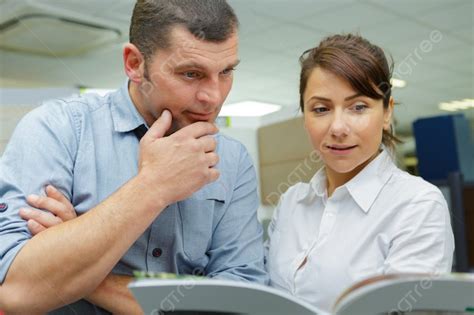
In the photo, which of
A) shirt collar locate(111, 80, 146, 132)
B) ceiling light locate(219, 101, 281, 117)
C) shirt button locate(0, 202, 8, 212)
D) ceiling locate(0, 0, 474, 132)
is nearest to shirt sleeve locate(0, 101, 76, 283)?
shirt button locate(0, 202, 8, 212)

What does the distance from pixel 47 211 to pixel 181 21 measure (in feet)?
1.62

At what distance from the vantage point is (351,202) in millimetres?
1246

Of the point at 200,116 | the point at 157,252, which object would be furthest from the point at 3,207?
the point at 200,116

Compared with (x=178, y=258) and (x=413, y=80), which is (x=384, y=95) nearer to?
(x=178, y=258)

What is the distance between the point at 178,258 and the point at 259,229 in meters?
0.24

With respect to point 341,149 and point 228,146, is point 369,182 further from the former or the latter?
point 228,146

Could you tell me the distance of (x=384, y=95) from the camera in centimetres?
125

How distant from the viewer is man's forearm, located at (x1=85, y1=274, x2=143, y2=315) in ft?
3.38

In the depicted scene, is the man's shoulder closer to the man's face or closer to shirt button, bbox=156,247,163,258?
the man's face

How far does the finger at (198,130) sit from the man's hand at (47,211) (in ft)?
0.90

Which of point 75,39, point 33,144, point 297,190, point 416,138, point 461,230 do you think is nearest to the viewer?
point 33,144

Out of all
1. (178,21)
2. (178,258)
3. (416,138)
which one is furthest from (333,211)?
(416,138)

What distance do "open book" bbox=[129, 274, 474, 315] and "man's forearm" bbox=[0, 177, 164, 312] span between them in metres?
0.24

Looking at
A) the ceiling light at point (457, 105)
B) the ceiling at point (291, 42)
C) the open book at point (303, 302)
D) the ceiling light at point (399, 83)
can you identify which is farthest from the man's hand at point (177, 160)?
the ceiling light at point (457, 105)
